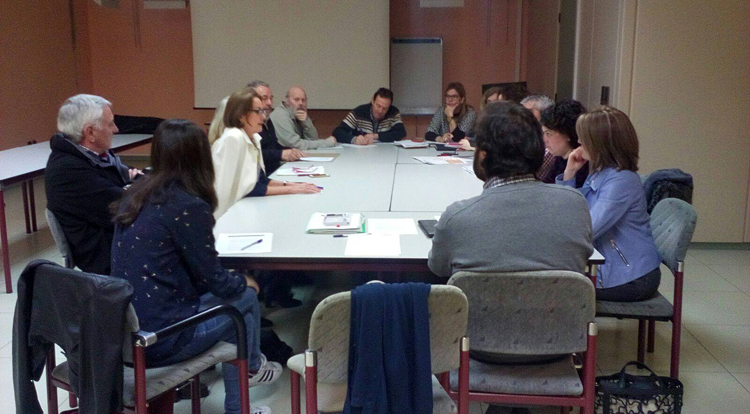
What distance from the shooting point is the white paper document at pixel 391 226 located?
2.68 metres

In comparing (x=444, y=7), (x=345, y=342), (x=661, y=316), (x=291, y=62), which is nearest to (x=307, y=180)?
(x=661, y=316)

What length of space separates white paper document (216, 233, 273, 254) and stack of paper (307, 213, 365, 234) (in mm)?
179

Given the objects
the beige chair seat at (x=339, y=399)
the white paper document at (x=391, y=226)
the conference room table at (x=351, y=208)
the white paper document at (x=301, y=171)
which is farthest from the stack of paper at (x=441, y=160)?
the beige chair seat at (x=339, y=399)

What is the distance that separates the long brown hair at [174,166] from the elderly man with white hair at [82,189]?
0.64 metres

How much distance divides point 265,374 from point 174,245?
75 centimetres

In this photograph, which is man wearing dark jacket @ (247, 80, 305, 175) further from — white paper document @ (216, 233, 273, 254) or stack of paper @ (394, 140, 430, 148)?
white paper document @ (216, 233, 273, 254)

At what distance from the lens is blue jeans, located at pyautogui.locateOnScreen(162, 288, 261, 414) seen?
6.92ft

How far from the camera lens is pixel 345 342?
1713 mm

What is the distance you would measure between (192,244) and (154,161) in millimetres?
307

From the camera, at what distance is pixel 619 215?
265 centimetres

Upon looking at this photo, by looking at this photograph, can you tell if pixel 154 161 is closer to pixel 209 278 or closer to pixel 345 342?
pixel 209 278

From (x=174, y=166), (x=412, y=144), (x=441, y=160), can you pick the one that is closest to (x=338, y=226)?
(x=174, y=166)

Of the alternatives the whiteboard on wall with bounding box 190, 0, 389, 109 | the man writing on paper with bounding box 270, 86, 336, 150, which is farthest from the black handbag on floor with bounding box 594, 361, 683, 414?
the whiteboard on wall with bounding box 190, 0, 389, 109

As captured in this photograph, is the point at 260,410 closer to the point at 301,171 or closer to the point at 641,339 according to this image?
the point at 641,339
